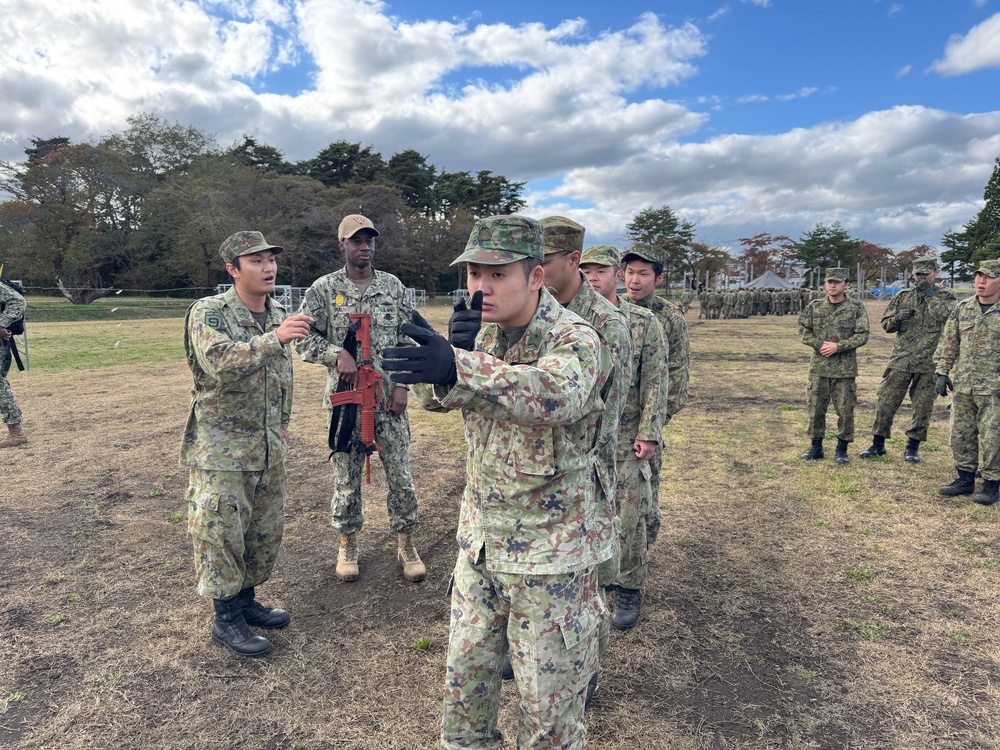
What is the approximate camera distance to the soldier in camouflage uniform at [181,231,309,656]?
333 centimetres

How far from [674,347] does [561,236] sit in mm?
2018

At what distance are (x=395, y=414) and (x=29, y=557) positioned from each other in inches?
125

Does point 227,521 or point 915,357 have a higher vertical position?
point 915,357

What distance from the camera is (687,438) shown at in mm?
8398

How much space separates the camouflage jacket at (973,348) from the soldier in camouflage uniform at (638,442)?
4266 mm

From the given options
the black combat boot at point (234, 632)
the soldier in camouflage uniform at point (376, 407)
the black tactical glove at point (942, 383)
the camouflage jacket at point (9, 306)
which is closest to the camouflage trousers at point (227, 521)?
the black combat boot at point (234, 632)

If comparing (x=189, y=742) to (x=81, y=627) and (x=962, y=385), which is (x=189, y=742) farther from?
(x=962, y=385)

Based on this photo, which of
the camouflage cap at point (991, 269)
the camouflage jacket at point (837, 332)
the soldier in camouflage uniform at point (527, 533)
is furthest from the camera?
the camouflage jacket at point (837, 332)

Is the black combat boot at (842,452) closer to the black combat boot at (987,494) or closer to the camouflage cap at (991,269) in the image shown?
Answer: the black combat boot at (987,494)

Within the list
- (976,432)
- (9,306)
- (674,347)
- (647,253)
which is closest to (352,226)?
(647,253)

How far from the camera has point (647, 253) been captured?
4445 millimetres

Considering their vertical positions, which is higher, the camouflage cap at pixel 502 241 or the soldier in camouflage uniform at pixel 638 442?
the camouflage cap at pixel 502 241

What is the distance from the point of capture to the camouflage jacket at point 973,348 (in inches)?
233

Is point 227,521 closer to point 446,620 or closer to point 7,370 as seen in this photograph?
point 446,620
